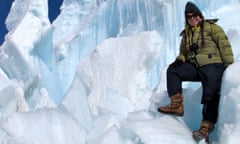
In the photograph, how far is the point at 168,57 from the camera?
613 cm

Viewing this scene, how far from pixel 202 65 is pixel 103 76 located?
2361mm

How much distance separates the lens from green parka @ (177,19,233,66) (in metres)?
2.77

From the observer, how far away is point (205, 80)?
2730 millimetres

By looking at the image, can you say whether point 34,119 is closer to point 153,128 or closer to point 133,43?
point 153,128

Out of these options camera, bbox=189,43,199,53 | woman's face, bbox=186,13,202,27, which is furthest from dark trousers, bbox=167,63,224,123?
woman's face, bbox=186,13,202,27

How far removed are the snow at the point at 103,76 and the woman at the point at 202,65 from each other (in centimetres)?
9

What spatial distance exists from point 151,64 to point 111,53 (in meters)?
0.51

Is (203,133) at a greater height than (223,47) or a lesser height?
lesser

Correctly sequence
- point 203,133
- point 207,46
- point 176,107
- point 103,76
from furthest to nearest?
point 103,76, point 207,46, point 176,107, point 203,133

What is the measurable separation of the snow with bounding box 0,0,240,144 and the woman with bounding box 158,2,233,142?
0.30 ft

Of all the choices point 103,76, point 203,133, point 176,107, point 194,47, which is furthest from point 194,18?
point 103,76

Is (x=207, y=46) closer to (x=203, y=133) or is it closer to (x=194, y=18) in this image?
(x=194, y=18)

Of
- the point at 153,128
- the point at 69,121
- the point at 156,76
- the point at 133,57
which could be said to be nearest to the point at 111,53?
the point at 133,57

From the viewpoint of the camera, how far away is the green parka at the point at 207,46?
9.08 feet
